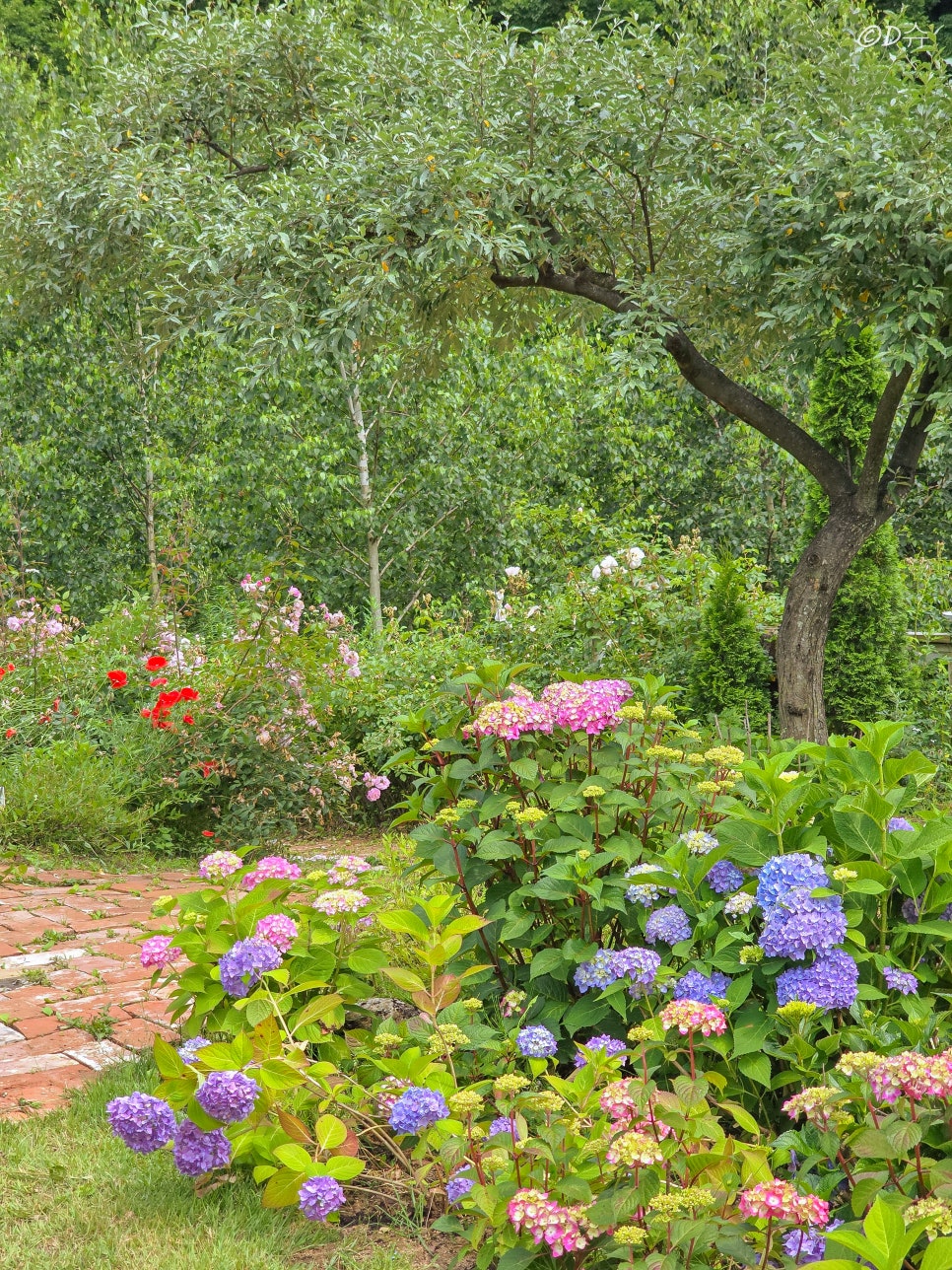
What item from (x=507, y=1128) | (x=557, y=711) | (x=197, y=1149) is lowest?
(x=197, y=1149)

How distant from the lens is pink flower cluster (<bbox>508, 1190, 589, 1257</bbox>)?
1.66 metres

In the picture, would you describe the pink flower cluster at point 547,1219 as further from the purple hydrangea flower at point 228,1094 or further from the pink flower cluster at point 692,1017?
the purple hydrangea flower at point 228,1094

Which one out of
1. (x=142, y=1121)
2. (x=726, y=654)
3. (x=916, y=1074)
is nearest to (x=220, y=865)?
(x=142, y=1121)

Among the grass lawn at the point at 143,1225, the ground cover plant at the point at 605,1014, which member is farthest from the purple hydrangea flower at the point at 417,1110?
the grass lawn at the point at 143,1225

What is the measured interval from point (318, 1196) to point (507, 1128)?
344 mm

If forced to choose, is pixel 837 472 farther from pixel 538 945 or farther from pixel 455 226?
pixel 538 945

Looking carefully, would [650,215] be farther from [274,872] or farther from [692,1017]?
[692,1017]

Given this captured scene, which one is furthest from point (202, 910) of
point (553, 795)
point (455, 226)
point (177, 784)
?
point (455, 226)

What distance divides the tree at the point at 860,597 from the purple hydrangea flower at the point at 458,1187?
17.6 feet

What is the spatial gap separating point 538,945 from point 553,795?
0.40 meters

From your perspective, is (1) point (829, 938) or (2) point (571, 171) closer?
(1) point (829, 938)

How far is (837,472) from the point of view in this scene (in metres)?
6.23

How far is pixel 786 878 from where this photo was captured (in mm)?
2059

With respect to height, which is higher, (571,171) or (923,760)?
(571,171)
